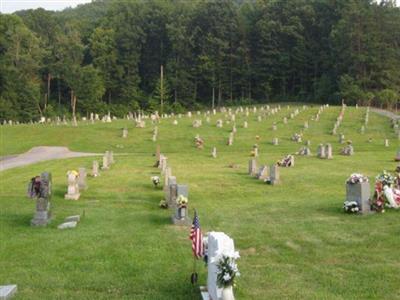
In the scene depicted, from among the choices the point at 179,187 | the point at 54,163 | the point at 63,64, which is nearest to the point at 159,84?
the point at 63,64

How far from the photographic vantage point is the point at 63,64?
96.5m

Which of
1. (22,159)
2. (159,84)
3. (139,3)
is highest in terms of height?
(139,3)

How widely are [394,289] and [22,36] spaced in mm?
92914

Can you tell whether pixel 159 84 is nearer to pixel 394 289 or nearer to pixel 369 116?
pixel 369 116

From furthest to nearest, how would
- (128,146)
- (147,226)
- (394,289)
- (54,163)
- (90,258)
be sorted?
(128,146), (54,163), (147,226), (90,258), (394,289)

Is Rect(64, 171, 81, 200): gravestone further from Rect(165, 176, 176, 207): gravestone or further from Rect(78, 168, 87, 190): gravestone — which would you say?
Rect(165, 176, 176, 207): gravestone

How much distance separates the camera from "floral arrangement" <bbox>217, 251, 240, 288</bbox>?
9.33m

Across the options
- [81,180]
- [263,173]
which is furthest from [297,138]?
[81,180]

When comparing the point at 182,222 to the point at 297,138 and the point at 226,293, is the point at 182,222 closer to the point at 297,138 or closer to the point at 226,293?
the point at 226,293

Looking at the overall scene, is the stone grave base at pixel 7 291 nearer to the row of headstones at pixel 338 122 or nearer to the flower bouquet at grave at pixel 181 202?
the flower bouquet at grave at pixel 181 202

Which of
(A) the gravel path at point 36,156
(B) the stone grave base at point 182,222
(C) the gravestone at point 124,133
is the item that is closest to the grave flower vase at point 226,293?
(B) the stone grave base at point 182,222

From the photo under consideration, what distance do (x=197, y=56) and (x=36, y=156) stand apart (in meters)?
72.2

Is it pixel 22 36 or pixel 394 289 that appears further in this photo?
pixel 22 36

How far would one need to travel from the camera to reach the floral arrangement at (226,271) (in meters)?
9.33
